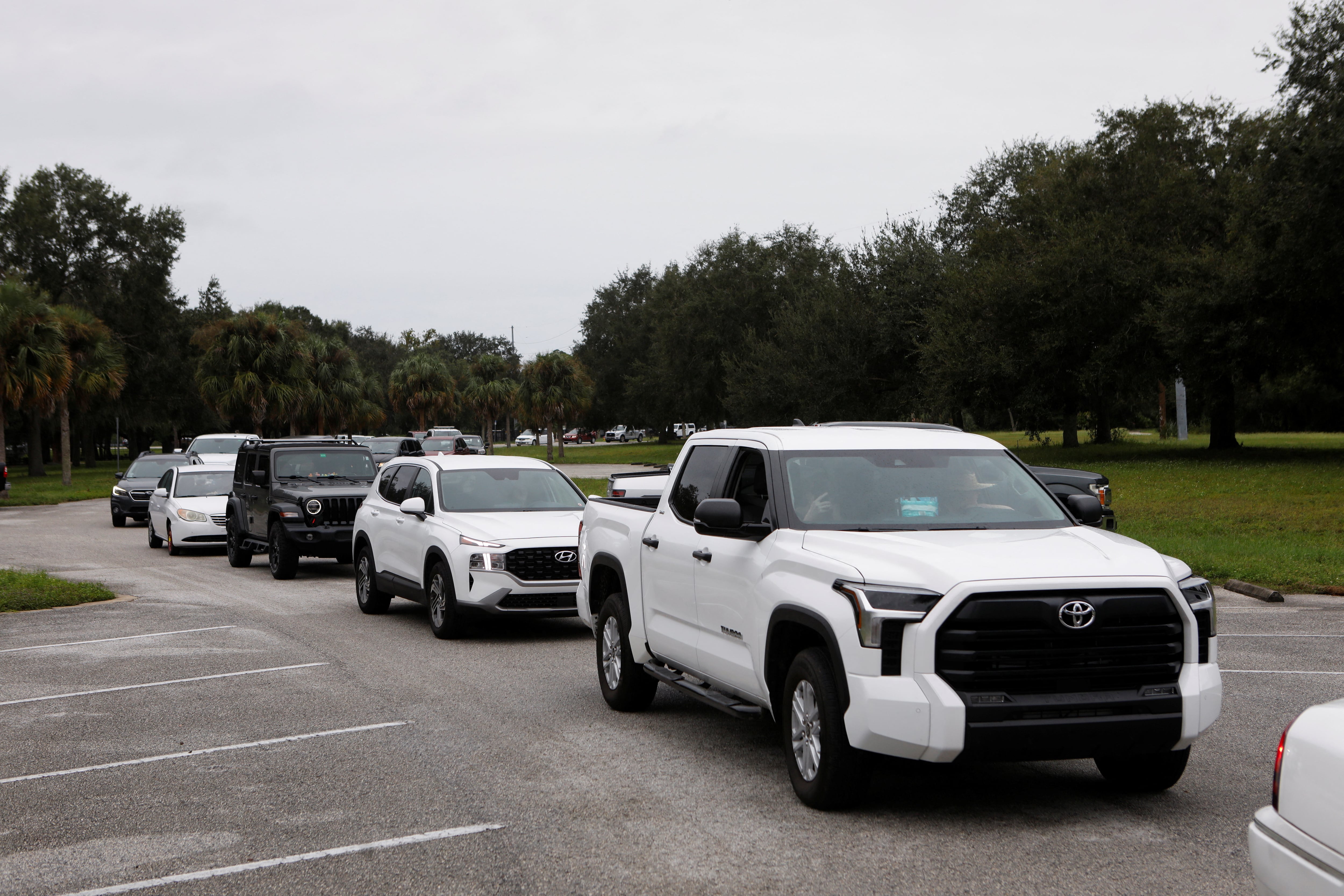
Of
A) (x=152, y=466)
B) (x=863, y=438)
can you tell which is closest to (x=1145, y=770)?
(x=863, y=438)

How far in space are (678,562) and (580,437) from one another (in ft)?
430

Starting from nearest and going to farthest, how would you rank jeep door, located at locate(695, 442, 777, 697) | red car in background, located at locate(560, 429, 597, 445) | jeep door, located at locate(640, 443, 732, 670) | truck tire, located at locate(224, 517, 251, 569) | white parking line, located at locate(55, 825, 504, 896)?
white parking line, located at locate(55, 825, 504, 896)
jeep door, located at locate(695, 442, 777, 697)
jeep door, located at locate(640, 443, 732, 670)
truck tire, located at locate(224, 517, 251, 569)
red car in background, located at locate(560, 429, 597, 445)

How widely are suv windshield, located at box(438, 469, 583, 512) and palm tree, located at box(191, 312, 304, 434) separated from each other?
45.4m

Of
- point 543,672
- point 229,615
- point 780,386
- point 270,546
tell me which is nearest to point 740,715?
point 543,672

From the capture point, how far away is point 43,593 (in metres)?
15.4

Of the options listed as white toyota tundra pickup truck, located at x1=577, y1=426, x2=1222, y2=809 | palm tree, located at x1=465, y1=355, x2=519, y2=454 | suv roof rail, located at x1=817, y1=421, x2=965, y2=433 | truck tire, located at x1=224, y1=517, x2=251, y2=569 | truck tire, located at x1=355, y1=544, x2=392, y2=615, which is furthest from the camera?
palm tree, located at x1=465, y1=355, x2=519, y2=454

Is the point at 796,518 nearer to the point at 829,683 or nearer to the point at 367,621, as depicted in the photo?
the point at 829,683

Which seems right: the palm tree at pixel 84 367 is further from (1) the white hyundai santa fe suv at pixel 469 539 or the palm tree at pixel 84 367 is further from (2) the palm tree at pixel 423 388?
(1) the white hyundai santa fe suv at pixel 469 539

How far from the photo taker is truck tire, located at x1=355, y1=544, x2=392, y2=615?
14.1 meters

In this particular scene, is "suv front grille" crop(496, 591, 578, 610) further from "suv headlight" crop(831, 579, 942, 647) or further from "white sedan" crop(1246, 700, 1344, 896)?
"white sedan" crop(1246, 700, 1344, 896)

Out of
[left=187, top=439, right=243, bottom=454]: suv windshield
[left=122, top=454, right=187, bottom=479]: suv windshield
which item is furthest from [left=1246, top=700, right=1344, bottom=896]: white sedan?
[left=187, top=439, right=243, bottom=454]: suv windshield

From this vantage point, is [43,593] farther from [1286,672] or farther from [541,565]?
[1286,672]

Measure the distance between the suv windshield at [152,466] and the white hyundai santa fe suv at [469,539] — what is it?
1743cm

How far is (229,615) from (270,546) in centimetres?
414
